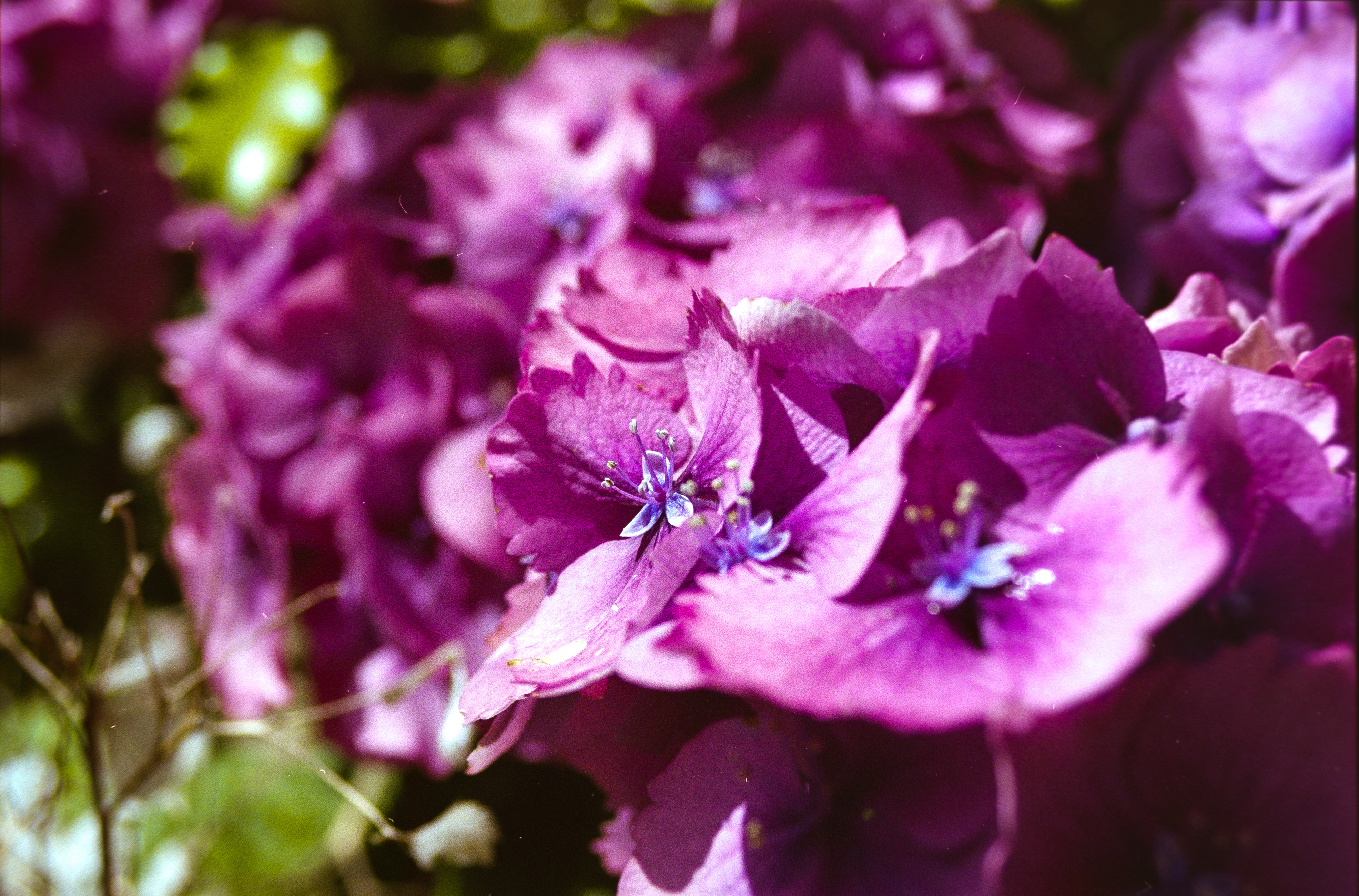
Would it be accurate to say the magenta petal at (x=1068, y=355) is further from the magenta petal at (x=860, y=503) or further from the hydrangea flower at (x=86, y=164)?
the hydrangea flower at (x=86, y=164)

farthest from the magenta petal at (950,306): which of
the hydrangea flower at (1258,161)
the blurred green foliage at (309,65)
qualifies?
the blurred green foliage at (309,65)

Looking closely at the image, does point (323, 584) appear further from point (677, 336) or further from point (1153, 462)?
point (1153, 462)

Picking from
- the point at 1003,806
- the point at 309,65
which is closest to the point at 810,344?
the point at 1003,806

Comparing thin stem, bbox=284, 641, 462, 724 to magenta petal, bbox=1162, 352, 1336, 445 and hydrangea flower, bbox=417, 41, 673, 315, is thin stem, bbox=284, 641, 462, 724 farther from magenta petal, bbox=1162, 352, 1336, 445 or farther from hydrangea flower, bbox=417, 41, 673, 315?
magenta petal, bbox=1162, 352, 1336, 445

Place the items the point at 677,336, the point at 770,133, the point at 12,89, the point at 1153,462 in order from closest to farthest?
the point at 1153,462 → the point at 677,336 → the point at 770,133 → the point at 12,89

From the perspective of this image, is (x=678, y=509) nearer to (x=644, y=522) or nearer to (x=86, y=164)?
(x=644, y=522)

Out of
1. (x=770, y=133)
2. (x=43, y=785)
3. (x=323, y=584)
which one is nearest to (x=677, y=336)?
(x=770, y=133)
